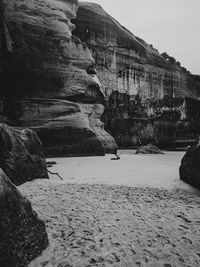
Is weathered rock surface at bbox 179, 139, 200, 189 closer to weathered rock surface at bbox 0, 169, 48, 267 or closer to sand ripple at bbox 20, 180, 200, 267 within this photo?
sand ripple at bbox 20, 180, 200, 267

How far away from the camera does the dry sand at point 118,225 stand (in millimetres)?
1770

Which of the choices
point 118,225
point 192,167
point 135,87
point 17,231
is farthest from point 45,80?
point 135,87

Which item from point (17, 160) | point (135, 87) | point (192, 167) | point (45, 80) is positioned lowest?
point (192, 167)

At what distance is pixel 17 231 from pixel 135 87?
24.2 m

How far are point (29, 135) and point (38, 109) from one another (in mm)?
6406

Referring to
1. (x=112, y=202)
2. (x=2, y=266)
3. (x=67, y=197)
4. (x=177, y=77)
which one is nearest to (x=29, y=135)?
(x=67, y=197)

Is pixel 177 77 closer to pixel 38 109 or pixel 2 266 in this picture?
pixel 38 109

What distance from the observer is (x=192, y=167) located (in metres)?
4.06

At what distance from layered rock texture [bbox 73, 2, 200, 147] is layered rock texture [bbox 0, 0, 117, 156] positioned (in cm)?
877

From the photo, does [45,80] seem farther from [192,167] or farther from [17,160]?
[192,167]

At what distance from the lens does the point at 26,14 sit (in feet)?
39.1

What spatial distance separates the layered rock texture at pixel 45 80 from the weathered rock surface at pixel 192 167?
7132mm

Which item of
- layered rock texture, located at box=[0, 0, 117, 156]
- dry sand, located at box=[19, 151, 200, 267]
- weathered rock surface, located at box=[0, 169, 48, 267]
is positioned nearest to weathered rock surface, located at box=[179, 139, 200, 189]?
dry sand, located at box=[19, 151, 200, 267]

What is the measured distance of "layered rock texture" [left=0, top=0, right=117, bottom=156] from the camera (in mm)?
11008
